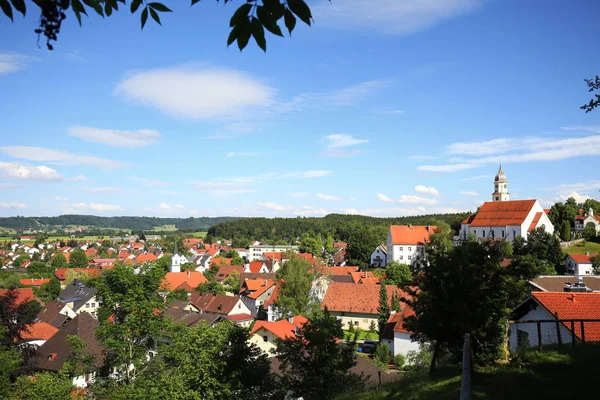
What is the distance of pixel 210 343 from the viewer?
16.7m

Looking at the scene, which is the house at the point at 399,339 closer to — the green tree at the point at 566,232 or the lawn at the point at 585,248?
the lawn at the point at 585,248

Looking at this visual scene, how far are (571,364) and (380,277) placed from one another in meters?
58.6

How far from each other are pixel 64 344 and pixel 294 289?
2109cm

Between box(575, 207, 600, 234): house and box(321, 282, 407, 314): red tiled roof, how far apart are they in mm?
46961

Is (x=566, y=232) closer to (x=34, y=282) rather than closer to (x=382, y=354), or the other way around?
(x=382, y=354)

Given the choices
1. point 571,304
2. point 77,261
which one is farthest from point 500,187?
point 77,261

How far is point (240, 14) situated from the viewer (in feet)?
7.76

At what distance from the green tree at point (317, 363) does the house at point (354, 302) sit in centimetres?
3021

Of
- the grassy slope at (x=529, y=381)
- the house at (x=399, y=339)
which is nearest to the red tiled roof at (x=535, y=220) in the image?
the house at (x=399, y=339)

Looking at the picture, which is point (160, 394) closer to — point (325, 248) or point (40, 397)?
point (40, 397)

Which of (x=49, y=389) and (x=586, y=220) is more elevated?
(x=586, y=220)

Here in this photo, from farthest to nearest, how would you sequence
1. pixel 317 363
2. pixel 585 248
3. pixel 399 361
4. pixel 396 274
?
pixel 585 248 → pixel 396 274 → pixel 399 361 → pixel 317 363

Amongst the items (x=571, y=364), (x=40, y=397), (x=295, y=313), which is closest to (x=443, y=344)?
(x=571, y=364)

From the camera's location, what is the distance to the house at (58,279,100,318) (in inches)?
2357
